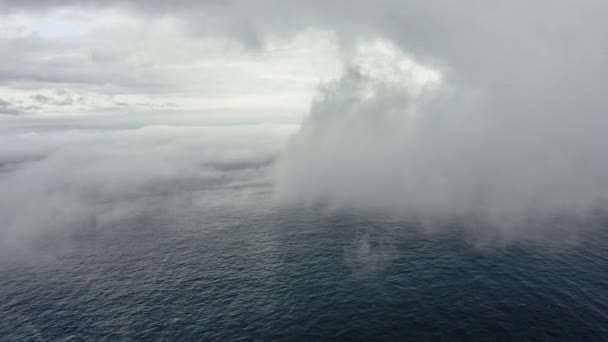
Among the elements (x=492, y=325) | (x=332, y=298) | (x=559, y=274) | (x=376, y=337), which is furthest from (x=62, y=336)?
(x=559, y=274)

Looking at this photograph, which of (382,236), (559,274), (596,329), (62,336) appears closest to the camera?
(596,329)

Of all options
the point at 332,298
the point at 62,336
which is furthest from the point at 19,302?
the point at 332,298

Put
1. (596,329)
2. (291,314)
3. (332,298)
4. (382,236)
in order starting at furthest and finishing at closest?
(382,236)
(332,298)
(291,314)
(596,329)

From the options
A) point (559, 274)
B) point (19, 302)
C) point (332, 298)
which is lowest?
point (19, 302)

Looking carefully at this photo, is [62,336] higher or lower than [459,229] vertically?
lower

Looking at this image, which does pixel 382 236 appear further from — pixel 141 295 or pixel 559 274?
pixel 141 295

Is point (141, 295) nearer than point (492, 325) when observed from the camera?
No

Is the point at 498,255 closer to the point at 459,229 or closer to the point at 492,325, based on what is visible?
the point at 459,229
